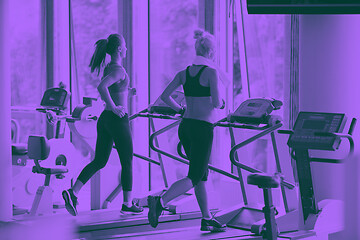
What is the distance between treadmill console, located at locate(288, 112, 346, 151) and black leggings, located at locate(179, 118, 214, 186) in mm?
626

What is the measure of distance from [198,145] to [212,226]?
78 cm

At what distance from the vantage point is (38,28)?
19.6 ft

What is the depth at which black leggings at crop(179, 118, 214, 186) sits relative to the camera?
13.4ft

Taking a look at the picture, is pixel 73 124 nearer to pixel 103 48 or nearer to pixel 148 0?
pixel 103 48

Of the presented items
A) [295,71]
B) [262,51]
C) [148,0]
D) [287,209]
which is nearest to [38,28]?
[148,0]

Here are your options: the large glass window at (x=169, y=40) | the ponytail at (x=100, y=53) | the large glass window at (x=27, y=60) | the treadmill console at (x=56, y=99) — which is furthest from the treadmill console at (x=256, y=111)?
the large glass window at (x=27, y=60)

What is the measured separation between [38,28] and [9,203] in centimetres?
207

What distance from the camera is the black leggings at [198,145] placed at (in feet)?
13.4

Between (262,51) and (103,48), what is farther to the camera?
(262,51)

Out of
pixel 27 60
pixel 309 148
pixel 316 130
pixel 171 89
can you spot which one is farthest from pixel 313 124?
pixel 27 60

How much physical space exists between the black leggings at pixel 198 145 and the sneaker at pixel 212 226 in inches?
17.8

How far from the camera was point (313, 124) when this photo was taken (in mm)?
3898

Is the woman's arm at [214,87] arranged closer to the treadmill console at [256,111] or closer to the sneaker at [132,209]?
the treadmill console at [256,111]

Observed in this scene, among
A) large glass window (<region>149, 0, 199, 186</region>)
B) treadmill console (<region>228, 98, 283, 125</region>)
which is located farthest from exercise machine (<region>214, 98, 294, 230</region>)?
large glass window (<region>149, 0, 199, 186</region>)
